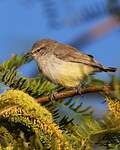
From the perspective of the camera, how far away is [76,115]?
1805 mm

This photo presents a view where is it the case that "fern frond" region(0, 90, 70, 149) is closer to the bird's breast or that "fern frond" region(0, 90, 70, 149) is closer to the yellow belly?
the yellow belly

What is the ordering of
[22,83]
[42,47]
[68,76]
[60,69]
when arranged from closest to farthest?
[22,83], [68,76], [60,69], [42,47]

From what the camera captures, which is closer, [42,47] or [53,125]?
[53,125]

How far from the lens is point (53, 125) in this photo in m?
1.33

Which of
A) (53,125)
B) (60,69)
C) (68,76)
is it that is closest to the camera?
(53,125)

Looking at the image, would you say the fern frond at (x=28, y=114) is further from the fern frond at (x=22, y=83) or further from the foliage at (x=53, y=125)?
the fern frond at (x=22, y=83)

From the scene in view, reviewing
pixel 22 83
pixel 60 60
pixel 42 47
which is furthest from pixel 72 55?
pixel 22 83

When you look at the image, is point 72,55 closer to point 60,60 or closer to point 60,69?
point 60,60

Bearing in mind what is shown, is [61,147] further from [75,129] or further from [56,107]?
[56,107]

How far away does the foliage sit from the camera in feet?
3.70

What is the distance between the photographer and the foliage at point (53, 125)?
113cm

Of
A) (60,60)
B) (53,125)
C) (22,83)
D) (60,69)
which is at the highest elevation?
(60,60)

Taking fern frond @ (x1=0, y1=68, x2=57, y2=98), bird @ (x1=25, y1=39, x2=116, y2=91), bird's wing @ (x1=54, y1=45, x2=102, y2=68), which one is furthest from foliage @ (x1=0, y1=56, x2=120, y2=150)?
bird's wing @ (x1=54, y1=45, x2=102, y2=68)

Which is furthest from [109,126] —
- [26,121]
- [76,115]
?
[76,115]
